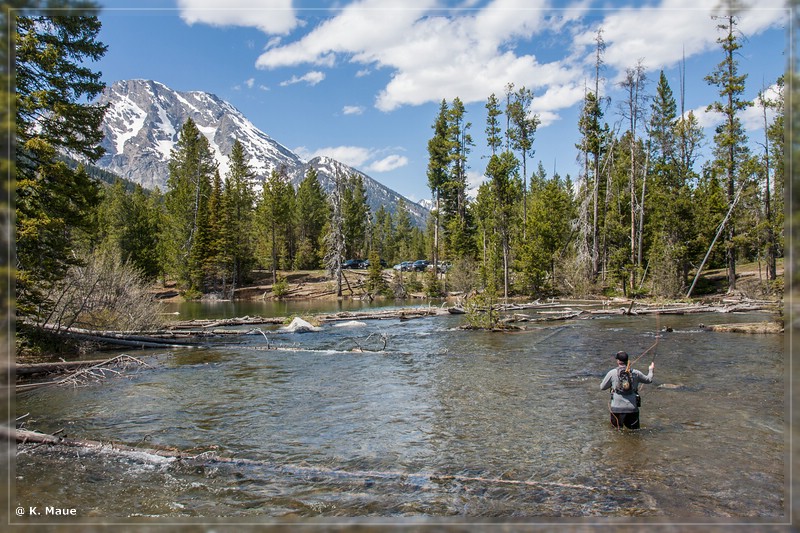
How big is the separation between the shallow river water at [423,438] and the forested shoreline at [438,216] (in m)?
4.52

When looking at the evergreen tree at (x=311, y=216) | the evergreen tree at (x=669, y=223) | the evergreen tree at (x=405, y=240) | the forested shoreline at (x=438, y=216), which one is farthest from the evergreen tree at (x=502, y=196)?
the evergreen tree at (x=405, y=240)

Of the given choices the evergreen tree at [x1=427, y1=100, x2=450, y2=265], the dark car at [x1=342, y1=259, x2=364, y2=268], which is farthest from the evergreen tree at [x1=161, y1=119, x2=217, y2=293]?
the evergreen tree at [x1=427, y1=100, x2=450, y2=265]

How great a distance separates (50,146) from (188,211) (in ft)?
177

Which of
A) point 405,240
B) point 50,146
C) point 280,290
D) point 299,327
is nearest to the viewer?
point 50,146

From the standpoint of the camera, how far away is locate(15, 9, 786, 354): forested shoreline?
14359mm

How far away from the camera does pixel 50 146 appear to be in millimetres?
13711

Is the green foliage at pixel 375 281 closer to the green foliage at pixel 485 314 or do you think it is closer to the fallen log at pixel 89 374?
the green foliage at pixel 485 314

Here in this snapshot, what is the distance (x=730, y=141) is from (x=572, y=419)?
3076cm

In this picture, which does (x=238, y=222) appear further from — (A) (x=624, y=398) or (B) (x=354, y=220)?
(A) (x=624, y=398)

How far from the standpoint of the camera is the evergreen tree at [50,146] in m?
13.2

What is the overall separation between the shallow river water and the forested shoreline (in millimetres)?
4524

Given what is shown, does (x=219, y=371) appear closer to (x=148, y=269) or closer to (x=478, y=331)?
(x=478, y=331)

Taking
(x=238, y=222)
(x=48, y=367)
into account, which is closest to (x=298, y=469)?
(x=48, y=367)

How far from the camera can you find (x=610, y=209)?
4516cm
